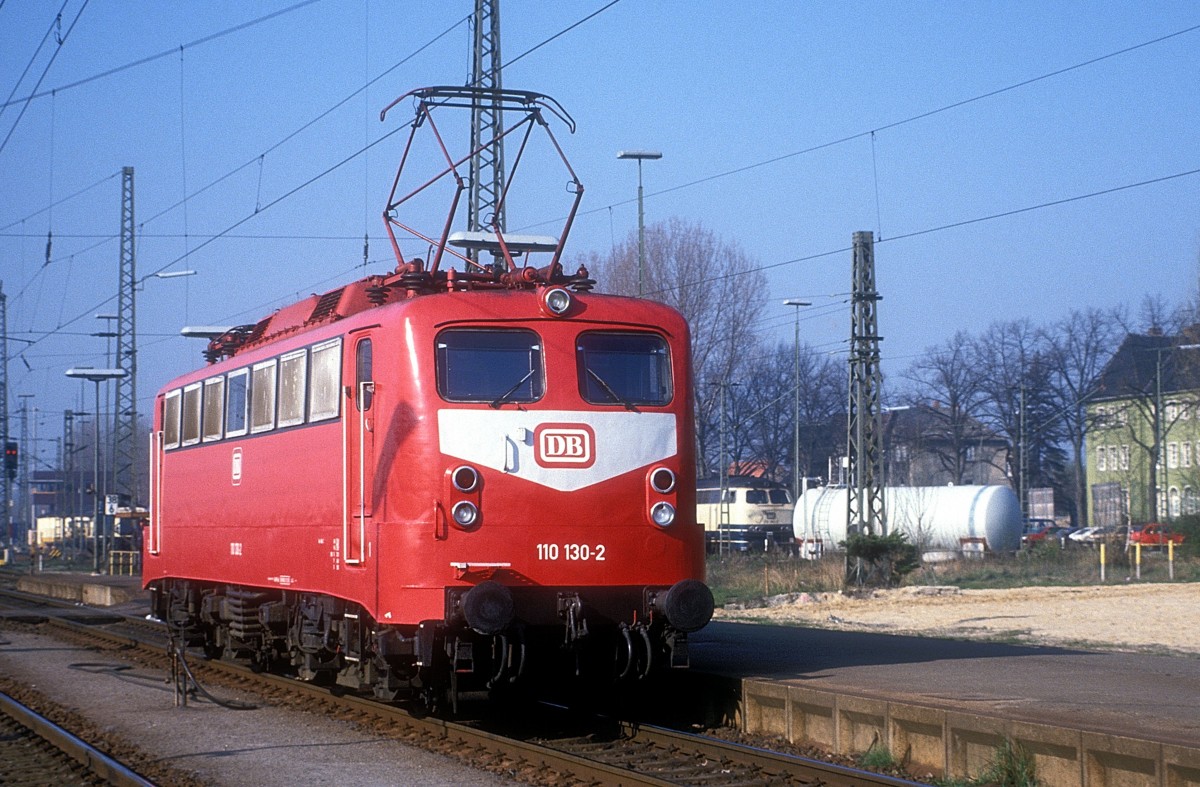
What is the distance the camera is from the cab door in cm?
1159

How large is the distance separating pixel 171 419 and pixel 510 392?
339 inches

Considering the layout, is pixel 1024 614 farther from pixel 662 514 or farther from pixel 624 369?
pixel 624 369

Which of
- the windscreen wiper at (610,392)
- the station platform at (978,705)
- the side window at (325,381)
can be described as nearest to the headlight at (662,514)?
the windscreen wiper at (610,392)

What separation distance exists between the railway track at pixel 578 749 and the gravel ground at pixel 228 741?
28cm

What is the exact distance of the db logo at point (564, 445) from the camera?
36.8 ft

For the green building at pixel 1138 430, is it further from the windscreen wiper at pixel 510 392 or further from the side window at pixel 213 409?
the windscreen wiper at pixel 510 392

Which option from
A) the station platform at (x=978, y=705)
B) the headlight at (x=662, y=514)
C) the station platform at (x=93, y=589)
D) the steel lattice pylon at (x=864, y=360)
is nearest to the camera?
the station platform at (x=978, y=705)

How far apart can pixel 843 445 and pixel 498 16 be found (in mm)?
55546

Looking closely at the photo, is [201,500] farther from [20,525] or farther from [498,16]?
[20,525]

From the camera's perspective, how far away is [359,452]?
463 inches

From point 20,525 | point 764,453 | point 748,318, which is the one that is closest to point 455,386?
point 748,318

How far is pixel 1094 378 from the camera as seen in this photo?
73500 mm

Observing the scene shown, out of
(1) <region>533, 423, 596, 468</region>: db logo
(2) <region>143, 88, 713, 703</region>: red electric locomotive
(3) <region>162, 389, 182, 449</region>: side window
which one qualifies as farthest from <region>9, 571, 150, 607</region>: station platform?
(1) <region>533, 423, 596, 468</region>: db logo

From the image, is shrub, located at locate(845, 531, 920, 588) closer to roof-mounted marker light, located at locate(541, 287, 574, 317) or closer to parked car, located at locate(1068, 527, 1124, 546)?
roof-mounted marker light, located at locate(541, 287, 574, 317)
